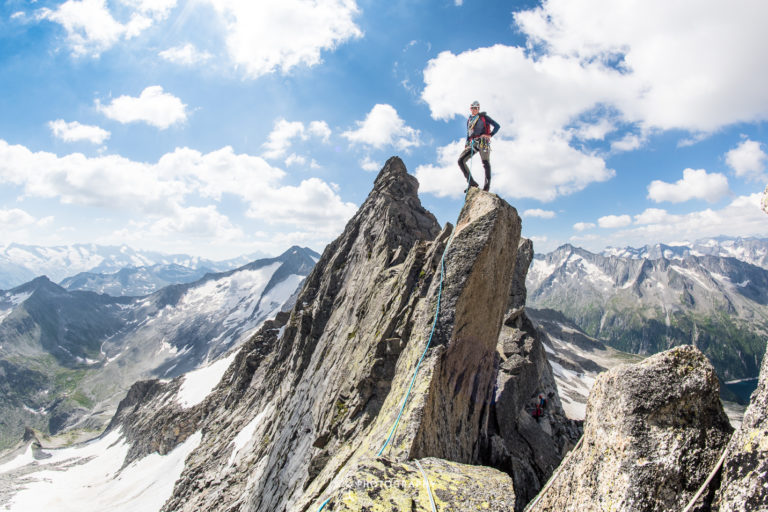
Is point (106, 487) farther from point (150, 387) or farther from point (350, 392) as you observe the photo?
point (350, 392)

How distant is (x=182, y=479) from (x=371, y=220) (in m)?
39.5

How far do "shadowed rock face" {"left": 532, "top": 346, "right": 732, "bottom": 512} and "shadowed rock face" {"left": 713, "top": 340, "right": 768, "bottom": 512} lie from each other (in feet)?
3.11

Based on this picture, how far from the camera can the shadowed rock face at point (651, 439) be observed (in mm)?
5566

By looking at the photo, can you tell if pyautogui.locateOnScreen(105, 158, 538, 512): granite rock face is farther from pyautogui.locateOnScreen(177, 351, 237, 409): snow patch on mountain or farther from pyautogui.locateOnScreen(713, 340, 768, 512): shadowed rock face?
pyautogui.locateOnScreen(177, 351, 237, 409): snow patch on mountain

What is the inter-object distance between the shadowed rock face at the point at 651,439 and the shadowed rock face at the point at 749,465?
0.95 meters

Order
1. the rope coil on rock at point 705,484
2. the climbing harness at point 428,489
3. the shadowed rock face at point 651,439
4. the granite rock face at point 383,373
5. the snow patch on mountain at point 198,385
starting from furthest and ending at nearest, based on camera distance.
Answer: the snow patch on mountain at point 198,385
the granite rock face at point 383,373
the climbing harness at point 428,489
the shadowed rock face at point 651,439
the rope coil on rock at point 705,484

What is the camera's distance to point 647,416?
6332 mm

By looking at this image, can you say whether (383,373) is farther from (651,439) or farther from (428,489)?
(651,439)

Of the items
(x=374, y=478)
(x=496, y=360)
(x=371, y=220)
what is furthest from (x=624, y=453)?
(x=371, y=220)

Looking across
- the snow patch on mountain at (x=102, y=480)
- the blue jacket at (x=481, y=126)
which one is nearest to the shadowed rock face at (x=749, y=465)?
the blue jacket at (x=481, y=126)

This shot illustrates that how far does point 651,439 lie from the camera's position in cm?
614

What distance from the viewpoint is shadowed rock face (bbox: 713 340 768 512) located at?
14.0 ft

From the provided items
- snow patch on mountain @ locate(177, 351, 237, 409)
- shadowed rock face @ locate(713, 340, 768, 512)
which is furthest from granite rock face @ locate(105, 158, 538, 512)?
snow patch on mountain @ locate(177, 351, 237, 409)

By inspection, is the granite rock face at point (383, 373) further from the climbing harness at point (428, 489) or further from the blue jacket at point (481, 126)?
the blue jacket at point (481, 126)
